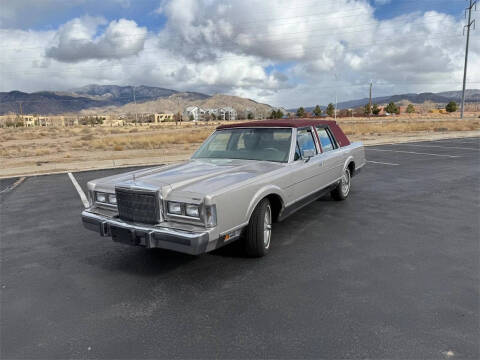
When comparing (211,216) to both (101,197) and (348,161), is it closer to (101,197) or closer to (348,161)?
(101,197)

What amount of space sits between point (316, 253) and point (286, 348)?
73.6 inches

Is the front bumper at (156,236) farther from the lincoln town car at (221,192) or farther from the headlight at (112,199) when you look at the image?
the headlight at (112,199)

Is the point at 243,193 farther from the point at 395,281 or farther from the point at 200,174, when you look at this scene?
the point at 395,281

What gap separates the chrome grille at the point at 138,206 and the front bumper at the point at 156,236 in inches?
3.0

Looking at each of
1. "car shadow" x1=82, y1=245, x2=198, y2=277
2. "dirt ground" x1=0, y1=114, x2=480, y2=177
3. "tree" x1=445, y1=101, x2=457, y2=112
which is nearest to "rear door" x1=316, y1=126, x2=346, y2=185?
"car shadow" x1=82, y1=245, x2=198, y2=277

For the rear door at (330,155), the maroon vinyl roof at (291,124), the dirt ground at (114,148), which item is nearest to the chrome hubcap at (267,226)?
the maroon vinyl roof at (291,124)

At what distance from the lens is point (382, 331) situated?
9.02ft

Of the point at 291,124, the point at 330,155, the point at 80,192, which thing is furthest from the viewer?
the point at 80,192

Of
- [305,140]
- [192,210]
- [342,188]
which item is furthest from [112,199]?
[342,188]

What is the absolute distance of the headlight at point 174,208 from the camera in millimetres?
3502

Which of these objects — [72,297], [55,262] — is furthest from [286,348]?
[55,262]

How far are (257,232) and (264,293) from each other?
781 mm

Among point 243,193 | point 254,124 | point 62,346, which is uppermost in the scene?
point 254,124

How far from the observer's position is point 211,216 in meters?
3.37
